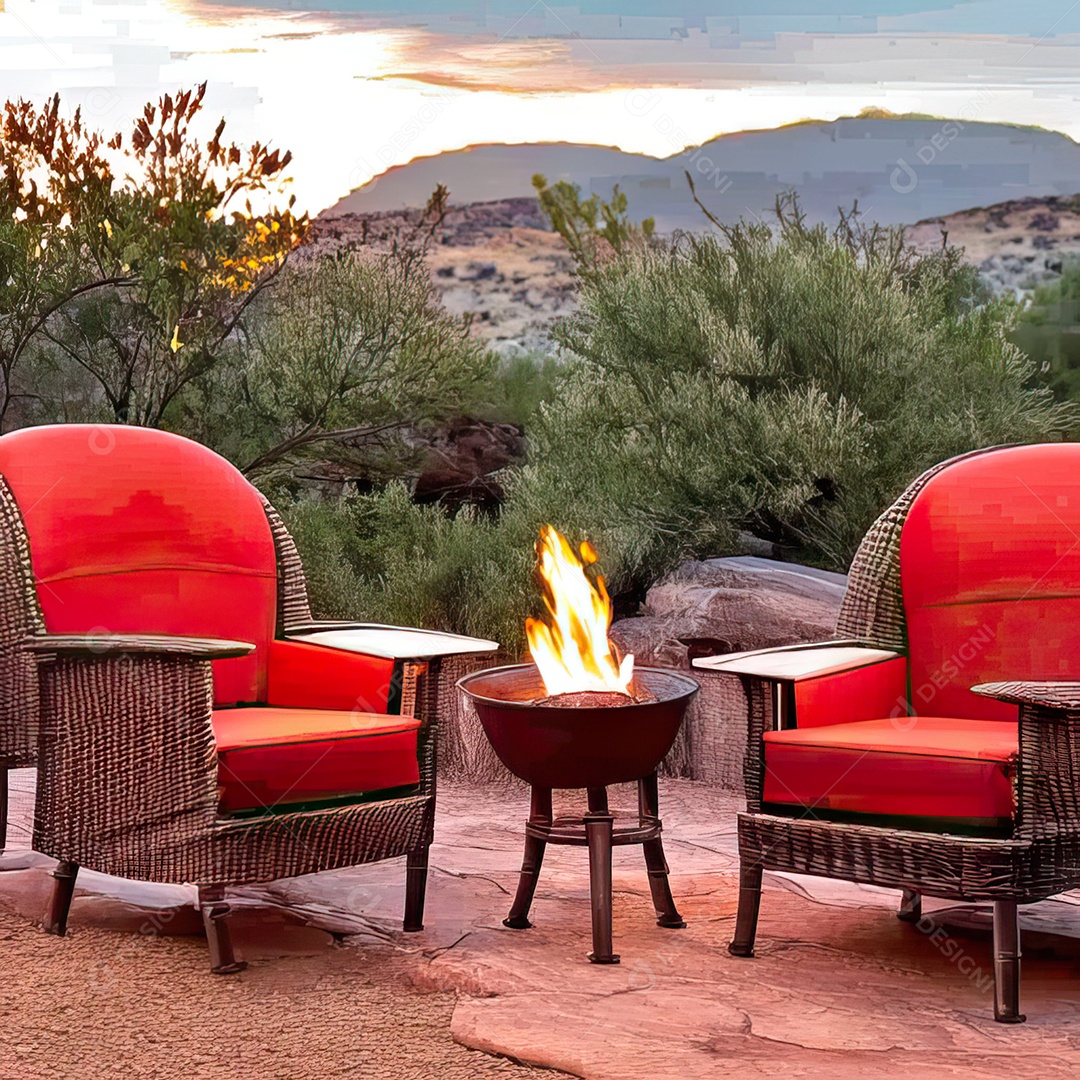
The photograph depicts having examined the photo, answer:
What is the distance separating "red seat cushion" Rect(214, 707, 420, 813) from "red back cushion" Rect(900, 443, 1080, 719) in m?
1.20

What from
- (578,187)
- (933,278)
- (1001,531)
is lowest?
(1001,531)

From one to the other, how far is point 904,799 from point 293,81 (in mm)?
6424

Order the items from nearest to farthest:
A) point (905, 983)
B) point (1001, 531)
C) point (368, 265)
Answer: point (905, 983)
point (1001, 531)
point (368, 265)

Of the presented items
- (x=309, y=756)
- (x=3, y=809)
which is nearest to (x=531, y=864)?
(x=309, y=756)

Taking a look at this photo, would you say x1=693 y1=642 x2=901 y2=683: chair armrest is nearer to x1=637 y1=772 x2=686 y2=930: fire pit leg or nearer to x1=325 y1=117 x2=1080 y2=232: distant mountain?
x1=637 y1=772 x2=686 y2=930: fire pit leg

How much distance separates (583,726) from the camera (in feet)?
8.30

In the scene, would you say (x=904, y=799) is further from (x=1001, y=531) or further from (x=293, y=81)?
(x=293, y=81)

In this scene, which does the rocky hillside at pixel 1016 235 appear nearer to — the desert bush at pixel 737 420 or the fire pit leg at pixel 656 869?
the desert bush at pixel 737 420

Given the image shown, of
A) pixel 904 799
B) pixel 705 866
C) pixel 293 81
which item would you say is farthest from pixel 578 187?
pixel 904 799

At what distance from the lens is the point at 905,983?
2.47 meters

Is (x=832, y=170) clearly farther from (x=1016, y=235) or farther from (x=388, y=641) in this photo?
(x=388, y=641)

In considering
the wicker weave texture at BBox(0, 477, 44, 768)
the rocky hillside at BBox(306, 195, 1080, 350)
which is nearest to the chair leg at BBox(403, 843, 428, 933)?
the wicker weave texture at BBox(0, 477, 44, 768)

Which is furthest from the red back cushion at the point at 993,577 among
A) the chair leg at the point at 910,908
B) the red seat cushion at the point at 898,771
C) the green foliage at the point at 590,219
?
the green foliage at the point at 590,219

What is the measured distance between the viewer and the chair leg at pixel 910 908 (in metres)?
2.90
